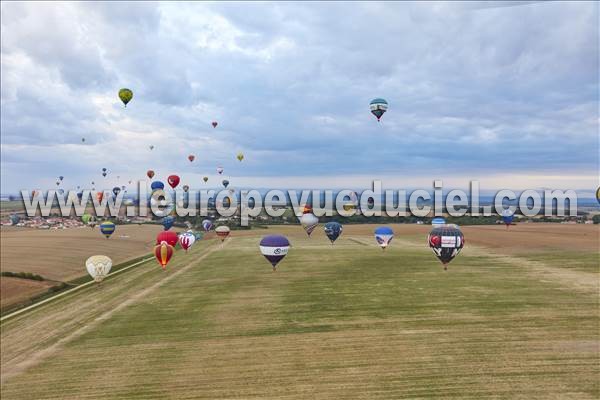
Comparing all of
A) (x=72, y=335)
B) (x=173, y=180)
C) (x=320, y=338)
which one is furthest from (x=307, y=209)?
(x=320, y=338)

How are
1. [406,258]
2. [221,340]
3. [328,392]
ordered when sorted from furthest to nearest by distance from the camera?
1. [406,258]
2. [221,340]
3. [328,392]

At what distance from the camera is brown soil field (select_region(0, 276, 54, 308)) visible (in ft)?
137

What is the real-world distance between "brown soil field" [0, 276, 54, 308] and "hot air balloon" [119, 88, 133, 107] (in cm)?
2485

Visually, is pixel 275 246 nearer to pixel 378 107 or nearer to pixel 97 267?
pixel 97 267

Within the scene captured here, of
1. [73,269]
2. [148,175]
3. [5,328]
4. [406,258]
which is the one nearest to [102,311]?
[5,328]

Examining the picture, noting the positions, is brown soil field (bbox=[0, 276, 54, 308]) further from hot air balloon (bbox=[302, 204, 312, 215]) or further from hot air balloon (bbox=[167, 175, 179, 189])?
hot air balloon (bbox=[302, 204, 312, 215])

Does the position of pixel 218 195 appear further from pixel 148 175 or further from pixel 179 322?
pixel 179 322

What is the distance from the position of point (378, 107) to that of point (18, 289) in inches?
1736

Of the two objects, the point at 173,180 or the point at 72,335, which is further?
the point at 173,180

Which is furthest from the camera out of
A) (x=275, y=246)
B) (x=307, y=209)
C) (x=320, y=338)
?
(x=307, y=209)

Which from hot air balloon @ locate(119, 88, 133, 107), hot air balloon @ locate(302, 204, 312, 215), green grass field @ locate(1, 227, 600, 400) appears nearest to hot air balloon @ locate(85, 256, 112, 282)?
green grass field @ locate(1, 227, 600, 400)

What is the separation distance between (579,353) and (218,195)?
13964cm

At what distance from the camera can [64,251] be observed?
236 feet

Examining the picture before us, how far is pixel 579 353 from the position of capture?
22547mm
